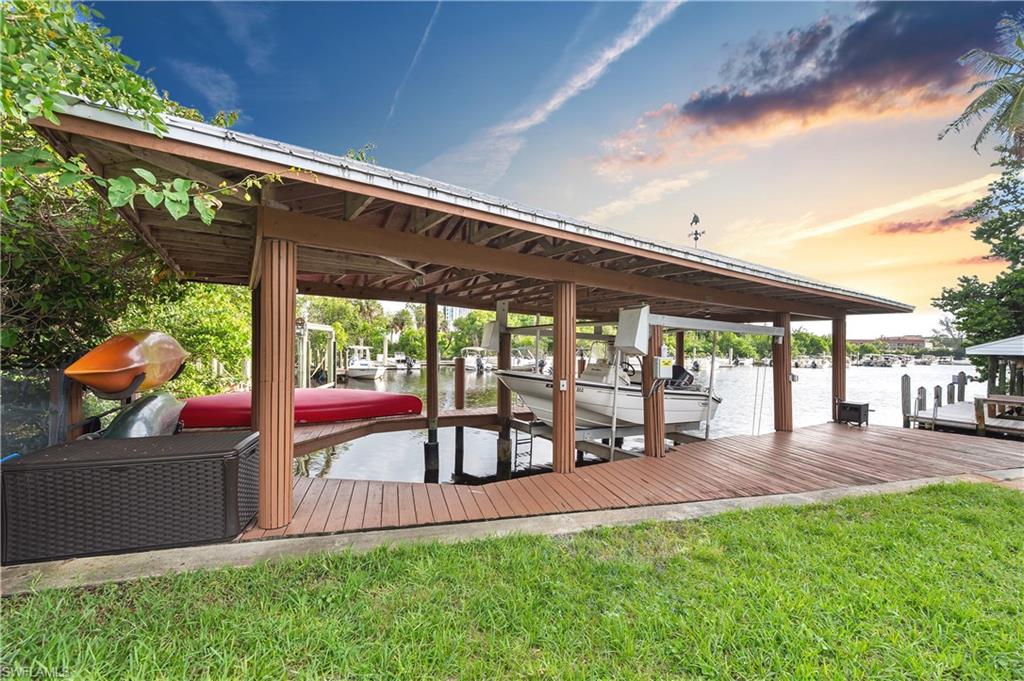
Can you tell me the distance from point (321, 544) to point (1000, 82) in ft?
59.7

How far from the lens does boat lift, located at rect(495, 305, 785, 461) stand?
5.30 metres

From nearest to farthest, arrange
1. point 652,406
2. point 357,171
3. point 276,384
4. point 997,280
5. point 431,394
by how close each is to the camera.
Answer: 1. point 357,171
2. point 276,384
3. point 652,406
4. point 431,394
5. point 997,280

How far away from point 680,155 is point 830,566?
13928 mm

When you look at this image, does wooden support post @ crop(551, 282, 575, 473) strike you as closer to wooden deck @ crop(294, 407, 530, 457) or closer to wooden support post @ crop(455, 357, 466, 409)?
wooden deck @ crop(294, 407, 530, 457)

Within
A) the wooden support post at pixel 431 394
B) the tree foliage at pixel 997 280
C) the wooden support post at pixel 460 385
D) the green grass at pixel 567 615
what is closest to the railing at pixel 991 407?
the tree foliage at pixel 997 280

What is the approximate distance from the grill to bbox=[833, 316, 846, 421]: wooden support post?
0.11 metres

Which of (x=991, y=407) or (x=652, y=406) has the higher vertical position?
(x=652, y=406)

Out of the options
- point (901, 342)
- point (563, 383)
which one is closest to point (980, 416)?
point (563, 383)

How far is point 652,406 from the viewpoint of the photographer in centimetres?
605

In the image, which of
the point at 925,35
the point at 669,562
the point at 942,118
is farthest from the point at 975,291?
the point at 669,562

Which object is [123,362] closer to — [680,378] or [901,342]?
[680,378]

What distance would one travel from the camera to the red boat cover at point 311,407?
5.50 meters

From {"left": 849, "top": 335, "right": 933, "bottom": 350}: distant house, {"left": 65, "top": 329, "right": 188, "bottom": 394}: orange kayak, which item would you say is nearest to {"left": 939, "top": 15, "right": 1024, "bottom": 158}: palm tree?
{"left": 65, "top": 329, "right": 188, "bottom": 394}: orange kayak

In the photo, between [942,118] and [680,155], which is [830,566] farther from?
[942,118]
